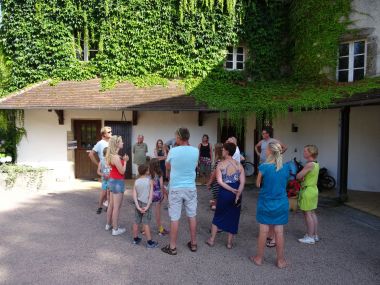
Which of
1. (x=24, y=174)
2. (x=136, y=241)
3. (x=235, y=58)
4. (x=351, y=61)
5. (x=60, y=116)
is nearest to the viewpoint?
(x=136, y=241)

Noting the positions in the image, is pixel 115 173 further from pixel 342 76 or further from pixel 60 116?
pixel 342 76

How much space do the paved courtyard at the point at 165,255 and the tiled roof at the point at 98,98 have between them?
3.91 meters

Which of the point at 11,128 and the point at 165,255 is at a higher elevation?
the point at 11,128

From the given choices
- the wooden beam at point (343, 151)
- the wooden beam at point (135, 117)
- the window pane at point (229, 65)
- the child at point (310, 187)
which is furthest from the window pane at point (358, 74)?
the wooden beam at point (135, 117)

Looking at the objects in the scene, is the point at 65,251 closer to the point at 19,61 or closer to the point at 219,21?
the point at 19,61

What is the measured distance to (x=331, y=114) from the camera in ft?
33.6

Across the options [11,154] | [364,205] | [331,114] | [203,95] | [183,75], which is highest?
[183,75]

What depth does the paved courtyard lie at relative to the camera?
12.7 feet

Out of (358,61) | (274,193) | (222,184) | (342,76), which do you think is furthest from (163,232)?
(358,61)

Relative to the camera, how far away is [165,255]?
449 cm

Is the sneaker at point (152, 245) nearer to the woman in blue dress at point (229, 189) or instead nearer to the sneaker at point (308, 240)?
the woman in blue dress at point (229, 189)

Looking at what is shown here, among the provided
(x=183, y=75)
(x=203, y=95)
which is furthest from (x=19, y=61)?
(x=203, y=95)

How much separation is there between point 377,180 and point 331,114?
2.49 m

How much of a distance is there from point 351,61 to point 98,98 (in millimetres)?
8911
